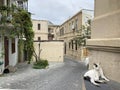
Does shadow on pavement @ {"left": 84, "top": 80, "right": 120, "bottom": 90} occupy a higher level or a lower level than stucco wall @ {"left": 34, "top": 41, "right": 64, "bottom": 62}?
higher

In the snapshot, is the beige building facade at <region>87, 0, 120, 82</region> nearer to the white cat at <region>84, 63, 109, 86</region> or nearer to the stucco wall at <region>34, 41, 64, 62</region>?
the white cat at <region>84, 63, 109, 86</region>

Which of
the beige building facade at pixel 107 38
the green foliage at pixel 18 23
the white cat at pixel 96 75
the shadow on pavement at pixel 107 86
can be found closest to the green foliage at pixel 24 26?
the green foliage at pixel 18 23

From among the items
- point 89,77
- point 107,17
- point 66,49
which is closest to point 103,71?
point 89,77

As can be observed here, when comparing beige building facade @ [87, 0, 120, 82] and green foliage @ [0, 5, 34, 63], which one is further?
green foliage @ [0, 5, 34, 63]

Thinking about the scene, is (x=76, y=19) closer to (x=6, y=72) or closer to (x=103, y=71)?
(x=6, y=72)

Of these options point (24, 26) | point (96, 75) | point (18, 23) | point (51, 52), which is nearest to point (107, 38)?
point (96, 75)

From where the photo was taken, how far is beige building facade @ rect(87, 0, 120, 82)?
2.74m

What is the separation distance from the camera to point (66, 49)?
42.7 metres

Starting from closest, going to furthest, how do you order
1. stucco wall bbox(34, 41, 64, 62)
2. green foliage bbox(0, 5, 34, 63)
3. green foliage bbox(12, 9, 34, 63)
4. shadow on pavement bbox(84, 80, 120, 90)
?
shadow on pavement bbox(84, 80, 120, 90), green foliage bbox(0, 5, 34, 63), green foliage bbox(12, 9, 34, 63), stucco wall bbox(34, 41, 64, 62)

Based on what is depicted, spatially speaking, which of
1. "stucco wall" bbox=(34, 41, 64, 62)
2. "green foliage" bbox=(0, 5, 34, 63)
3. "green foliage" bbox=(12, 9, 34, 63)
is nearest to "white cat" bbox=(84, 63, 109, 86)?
"green foliage" bbox=(0, 5, 34, 63)

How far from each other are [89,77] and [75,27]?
30.7 metres

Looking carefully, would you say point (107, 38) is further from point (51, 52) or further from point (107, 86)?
point (51, 52)

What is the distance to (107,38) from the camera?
2949 mm

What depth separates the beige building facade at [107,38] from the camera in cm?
274
